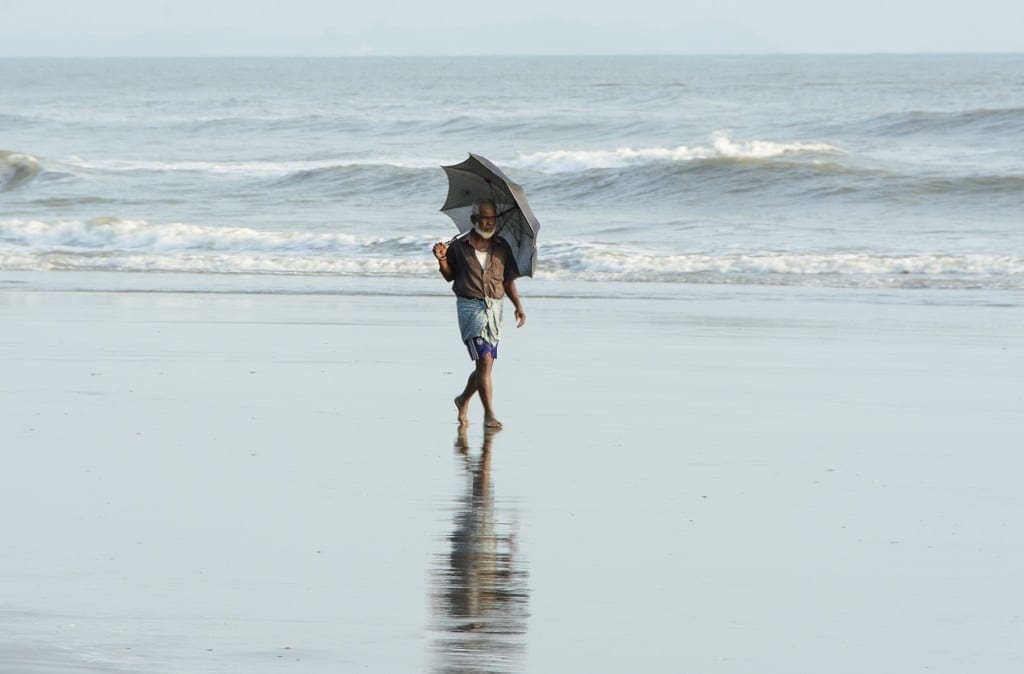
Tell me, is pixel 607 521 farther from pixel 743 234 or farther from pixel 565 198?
pixel 565 198

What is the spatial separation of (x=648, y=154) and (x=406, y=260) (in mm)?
18117

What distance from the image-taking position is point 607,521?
21.3 feet

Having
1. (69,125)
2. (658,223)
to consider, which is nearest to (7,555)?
(658,223)

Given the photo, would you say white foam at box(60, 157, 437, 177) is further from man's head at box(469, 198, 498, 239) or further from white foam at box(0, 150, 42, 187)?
man's head at box(469, 198, 498, 239)

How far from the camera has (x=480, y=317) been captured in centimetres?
900

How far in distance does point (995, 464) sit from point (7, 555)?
449 cm

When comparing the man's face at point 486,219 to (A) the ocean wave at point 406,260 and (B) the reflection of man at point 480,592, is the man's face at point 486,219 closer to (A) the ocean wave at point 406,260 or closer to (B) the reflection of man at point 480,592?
(B) the reflection of man at point 480,592

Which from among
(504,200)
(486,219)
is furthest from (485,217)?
(504,200)

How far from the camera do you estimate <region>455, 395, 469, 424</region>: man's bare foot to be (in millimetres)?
8828

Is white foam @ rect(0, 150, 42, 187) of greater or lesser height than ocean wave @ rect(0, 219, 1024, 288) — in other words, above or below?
above

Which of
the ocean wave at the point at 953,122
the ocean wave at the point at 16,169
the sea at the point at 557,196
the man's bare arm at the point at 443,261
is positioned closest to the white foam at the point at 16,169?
the ocean wave at the point at 16,169

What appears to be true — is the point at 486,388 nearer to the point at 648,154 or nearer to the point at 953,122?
the point at 648,154

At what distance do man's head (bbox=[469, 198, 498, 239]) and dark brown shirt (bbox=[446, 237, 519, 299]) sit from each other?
0.30 feet

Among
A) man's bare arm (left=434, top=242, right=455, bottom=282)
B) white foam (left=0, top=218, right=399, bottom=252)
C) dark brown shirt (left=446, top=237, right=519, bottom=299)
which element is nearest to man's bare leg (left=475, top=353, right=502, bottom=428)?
dark brown shirt (left=446, top=237, right=519, bottom=299)
